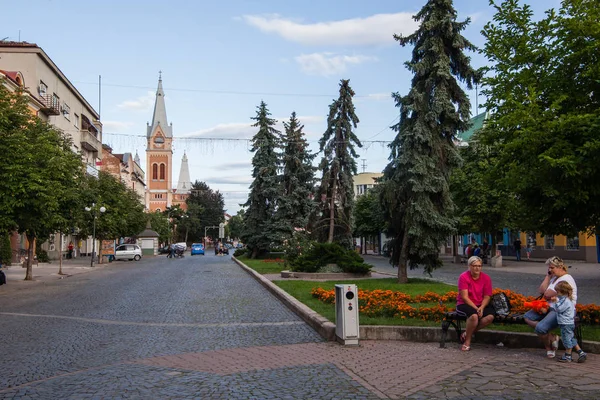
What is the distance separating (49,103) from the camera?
45.5 metres

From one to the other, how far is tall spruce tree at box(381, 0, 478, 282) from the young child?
444 inches

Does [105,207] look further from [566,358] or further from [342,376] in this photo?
[566,358]

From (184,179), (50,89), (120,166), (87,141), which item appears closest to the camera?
(50,89)

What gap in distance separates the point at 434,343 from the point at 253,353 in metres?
2.90

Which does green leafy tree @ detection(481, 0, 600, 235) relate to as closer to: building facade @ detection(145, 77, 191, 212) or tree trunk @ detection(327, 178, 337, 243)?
tree trunk @ detection(327, 178, 337, 243)

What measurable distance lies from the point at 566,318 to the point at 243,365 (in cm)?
442

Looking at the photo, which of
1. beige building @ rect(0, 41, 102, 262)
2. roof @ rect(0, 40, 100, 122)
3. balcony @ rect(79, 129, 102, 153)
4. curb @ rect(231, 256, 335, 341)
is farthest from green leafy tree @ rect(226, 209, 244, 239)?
curb @ rect(231, 256, 335, 341)

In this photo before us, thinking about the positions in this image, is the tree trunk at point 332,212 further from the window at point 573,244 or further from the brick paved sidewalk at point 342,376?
the brick paved sidewalk at point 342,376

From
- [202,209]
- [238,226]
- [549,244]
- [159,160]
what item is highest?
[159,160]

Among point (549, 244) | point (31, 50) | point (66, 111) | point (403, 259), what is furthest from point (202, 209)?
point (403, 259)

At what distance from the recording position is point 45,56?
1764 inches

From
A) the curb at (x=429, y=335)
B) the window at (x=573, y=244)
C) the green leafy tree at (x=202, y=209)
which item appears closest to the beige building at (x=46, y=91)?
the curb at (x=429, y=335)

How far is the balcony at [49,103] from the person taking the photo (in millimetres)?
42500

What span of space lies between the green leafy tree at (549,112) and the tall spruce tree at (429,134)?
29.2 feet
